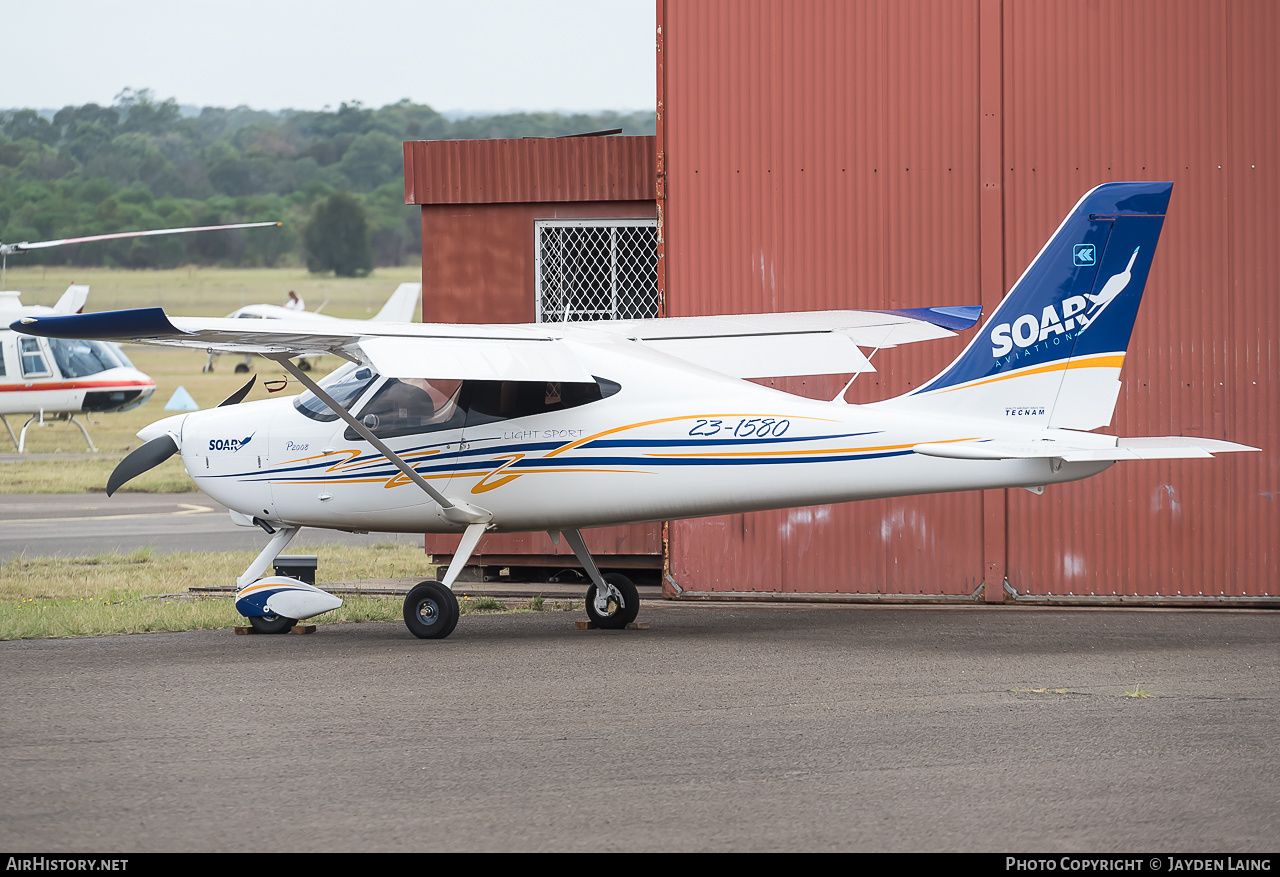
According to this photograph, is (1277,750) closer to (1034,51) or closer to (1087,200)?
(1087,200)

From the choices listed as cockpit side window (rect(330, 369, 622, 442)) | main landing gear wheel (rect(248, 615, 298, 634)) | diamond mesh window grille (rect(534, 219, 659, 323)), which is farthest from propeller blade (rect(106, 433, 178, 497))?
diamond mesh window grille (rect(534, 219, 659, 323))

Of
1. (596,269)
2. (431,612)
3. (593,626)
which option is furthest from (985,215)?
(431,612)

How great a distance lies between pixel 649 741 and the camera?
6195 millimetres

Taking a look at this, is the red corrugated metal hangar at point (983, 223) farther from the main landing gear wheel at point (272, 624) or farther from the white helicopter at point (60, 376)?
the white helicopter at point (60, 376)

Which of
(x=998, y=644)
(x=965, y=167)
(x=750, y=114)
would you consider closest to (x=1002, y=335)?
(x=998, y=644)

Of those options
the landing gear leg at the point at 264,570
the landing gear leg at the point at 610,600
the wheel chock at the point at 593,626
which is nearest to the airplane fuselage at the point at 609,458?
the landing gear leg at the point at 264,570

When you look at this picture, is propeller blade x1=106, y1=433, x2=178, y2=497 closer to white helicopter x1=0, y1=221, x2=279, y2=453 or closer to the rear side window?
the rear side window

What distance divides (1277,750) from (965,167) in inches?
258

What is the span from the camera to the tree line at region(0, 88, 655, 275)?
9919 cm

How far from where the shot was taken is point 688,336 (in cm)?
1048

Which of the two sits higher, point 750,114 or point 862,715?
point 750,114

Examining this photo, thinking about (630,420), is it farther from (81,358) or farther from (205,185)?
(205,185)

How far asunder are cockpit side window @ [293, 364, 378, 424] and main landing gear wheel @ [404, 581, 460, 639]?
4.72ft

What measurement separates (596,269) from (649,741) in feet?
24.9
